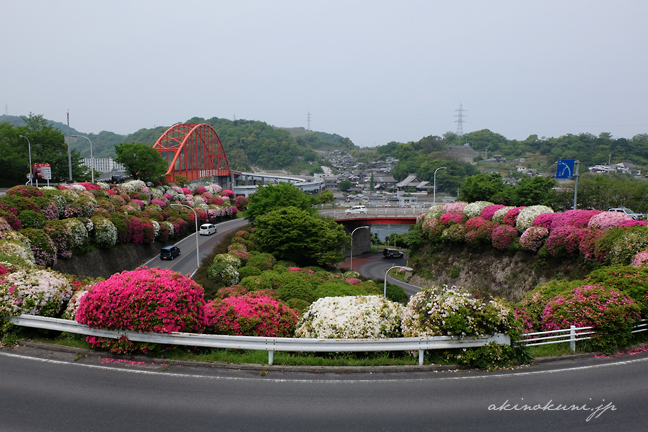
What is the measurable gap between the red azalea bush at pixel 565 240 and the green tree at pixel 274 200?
2708 centimetres

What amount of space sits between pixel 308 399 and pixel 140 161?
191 ft

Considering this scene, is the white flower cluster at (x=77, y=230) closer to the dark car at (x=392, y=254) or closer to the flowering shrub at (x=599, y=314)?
the flowering shrub at (x=599, y=314)

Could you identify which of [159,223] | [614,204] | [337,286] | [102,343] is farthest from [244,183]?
[102,343]

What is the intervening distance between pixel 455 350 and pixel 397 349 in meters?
1.27

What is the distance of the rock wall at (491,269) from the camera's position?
28172mm

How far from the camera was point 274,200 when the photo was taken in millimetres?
49875

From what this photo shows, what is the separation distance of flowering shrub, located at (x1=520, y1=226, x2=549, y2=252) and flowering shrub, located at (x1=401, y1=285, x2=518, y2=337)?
76.7 feet

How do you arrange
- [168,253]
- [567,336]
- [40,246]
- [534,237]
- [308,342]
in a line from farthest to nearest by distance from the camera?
1. [168,253]
2. [534,237]
3. [40,246]
4. [567,336]
5. [308,342]

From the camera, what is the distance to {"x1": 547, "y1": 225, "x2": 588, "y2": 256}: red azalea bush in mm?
26400

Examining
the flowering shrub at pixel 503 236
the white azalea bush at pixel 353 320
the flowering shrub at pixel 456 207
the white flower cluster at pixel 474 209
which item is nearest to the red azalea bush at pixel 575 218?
the flowering shrub at pixel 503 236

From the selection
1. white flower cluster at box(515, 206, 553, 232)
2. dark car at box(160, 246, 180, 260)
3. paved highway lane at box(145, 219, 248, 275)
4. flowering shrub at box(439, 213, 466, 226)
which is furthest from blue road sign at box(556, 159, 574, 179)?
dark car at box(160, 246, 180, 260)

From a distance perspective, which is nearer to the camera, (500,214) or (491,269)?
(491,269)

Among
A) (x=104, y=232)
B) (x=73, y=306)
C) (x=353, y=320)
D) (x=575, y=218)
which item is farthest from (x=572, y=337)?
(x=104, y=232)

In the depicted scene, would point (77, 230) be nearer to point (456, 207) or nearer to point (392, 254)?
point (456, 207)
